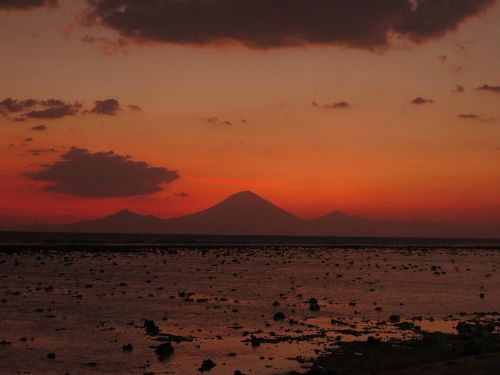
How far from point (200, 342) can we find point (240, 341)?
182 centimetres

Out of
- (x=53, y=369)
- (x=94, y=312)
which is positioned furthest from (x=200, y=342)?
(x=94, y=312)

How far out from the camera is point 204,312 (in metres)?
37.4

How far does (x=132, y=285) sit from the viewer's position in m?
52.8

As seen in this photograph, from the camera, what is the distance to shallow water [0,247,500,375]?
24.6 m

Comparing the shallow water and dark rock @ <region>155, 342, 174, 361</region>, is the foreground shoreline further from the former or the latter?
dark rock @ <region>155, 342, 174, 361</region>

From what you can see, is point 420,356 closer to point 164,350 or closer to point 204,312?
point 164,350

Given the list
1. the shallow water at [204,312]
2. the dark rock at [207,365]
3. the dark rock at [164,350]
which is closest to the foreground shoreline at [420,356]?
the shallow water at [204,312]

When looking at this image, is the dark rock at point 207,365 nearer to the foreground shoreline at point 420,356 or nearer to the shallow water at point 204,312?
the shallow water at point 204,312

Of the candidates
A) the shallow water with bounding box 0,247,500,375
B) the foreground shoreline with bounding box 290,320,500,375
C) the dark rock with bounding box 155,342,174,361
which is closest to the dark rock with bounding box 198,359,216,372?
the shallow water with bounding box 0,247,500,375

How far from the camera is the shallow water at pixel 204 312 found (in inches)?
968

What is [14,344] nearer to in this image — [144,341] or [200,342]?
[144,341]

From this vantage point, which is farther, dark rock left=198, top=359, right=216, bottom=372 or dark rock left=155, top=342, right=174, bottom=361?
dark rock left=155, top=342, right=174, bottom=361

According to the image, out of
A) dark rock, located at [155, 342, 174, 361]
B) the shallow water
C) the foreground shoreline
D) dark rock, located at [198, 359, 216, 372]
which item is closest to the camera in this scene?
the foreground shoreline

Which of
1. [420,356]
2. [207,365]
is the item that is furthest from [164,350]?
[420,356]
